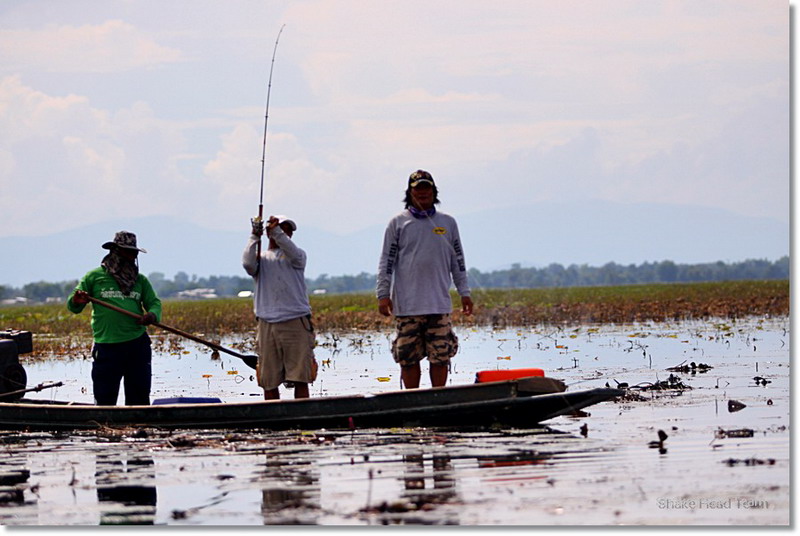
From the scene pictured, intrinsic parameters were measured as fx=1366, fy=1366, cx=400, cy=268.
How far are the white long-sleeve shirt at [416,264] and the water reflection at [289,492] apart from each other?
1861 millimetres

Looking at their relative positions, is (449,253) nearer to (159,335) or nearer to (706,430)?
(706,430)

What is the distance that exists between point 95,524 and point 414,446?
8.35 ft

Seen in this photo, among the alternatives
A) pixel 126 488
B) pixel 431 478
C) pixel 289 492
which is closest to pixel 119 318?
pixel 126 488

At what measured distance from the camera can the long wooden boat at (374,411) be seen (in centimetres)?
905

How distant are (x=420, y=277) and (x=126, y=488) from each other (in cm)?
304

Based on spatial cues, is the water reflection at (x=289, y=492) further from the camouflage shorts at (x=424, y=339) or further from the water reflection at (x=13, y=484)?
the camouflage shorts at (x=424, y=339)

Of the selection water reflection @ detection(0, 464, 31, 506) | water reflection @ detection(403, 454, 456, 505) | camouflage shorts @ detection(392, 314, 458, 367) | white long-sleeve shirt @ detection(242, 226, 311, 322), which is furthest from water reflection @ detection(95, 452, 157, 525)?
camouflage shorts @ detection(392, 314, 458, 367)

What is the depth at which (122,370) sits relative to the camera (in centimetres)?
1012

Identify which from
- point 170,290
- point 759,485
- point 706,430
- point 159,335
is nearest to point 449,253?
point 706,430

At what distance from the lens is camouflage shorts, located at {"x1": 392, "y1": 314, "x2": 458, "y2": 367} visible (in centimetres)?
975

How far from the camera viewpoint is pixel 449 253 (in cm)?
986

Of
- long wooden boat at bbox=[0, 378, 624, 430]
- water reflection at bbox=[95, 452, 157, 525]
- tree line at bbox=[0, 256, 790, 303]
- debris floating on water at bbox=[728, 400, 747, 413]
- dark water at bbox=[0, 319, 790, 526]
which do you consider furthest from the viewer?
tree line at bbox=[0, 256, 790, 303]

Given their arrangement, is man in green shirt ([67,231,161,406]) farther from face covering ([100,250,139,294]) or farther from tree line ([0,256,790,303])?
tree line ([0,256,790,303])

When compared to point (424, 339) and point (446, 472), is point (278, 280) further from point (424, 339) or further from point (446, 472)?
point (446, 472)
